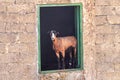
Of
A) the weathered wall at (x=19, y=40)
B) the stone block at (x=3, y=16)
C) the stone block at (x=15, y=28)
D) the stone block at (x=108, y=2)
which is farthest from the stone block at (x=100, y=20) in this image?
the stone block at (x=3, y=16)

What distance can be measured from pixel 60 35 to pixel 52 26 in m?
0.19

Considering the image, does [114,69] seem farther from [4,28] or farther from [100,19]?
[4,28]

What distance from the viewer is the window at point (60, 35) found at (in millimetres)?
6516

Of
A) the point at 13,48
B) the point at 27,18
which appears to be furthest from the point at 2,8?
the point at 13,48

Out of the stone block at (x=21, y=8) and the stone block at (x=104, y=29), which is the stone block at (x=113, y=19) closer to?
the stone block at (x=104, y=29)

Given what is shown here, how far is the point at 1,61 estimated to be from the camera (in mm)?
6234

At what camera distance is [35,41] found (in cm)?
635

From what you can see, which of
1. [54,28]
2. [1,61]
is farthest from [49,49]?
[1,61]

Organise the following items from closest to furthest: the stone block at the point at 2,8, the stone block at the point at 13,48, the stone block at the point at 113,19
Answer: the stone block at the point at 2,8, the stone block at the point at 13,48, the stone block at the point at 113,19

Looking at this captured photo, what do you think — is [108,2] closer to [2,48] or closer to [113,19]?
[113,19]

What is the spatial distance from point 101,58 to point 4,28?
164 centimetres

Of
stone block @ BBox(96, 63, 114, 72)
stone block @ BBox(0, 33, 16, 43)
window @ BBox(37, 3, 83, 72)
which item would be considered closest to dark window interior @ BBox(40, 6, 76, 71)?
window @ BBox(37, 3, 83, 72)

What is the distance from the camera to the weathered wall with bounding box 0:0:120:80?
6.23m

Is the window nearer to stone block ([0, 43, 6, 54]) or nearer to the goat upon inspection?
the goat
